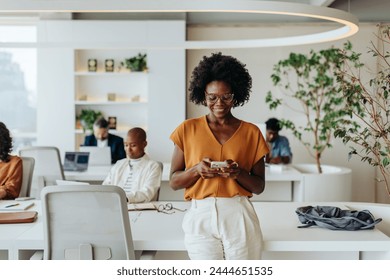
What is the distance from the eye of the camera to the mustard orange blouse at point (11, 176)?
3.69 metres

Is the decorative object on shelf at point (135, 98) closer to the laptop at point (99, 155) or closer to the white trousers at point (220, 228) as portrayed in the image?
the laptop at point (99, 155)

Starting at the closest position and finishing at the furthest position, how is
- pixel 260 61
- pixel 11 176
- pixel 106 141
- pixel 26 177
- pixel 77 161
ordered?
pixel 11 176 → pixel 26 177 → pixel 77 161 → pixel 106 141 → pixel 260 61

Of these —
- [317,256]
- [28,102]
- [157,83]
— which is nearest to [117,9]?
[317,256]

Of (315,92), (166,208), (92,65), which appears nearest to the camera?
(166,208)

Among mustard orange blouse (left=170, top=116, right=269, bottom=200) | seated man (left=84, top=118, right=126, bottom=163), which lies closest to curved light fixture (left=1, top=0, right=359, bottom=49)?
mustard orange blouse (left=170, top=116, right=269, bottom=200)

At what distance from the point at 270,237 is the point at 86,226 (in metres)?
0.82

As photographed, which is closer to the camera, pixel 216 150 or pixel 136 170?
pixel 216 150

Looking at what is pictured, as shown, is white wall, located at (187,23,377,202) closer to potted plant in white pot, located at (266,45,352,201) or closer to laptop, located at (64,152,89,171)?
potted plant in white pot, located at (266,45,352,201)

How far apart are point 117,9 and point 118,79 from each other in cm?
463

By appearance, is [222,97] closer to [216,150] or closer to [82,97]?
[216,150]

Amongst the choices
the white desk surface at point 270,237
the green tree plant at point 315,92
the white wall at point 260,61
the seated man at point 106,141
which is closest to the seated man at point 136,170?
the white desk surface at point 270,237

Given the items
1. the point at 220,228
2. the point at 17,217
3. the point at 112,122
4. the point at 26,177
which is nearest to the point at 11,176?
the point at 26,177

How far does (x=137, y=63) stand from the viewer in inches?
271

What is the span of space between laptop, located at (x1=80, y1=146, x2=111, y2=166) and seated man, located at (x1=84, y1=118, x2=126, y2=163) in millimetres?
112
